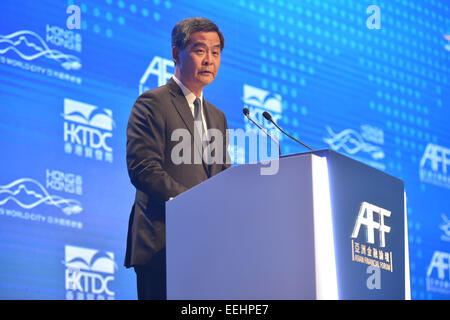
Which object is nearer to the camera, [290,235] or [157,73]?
[290,235]

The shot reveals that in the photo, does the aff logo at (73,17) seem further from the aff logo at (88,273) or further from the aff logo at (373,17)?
the aff logo at (373,17)

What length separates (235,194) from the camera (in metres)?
2.41

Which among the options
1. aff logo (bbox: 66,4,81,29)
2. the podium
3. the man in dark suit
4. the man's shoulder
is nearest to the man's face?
the man in dark suit

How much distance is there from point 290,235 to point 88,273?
190 cm

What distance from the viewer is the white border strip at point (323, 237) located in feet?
7.25

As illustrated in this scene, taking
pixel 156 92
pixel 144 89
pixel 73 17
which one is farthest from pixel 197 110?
pixel 73 17

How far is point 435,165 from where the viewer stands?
5891 mm

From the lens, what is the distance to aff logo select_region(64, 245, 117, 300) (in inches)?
151

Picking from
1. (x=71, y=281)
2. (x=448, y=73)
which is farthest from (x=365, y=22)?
(x=71, y=281)

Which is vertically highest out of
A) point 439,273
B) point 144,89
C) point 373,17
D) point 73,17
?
point 373,17

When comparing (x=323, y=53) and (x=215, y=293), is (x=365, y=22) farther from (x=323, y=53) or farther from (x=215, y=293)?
(x=215, y=293)

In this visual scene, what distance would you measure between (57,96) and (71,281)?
1000 mm

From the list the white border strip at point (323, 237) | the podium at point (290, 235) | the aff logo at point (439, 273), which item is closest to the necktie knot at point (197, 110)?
the podium at point (290, 235)

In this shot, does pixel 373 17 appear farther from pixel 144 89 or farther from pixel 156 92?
pixel 156 92
